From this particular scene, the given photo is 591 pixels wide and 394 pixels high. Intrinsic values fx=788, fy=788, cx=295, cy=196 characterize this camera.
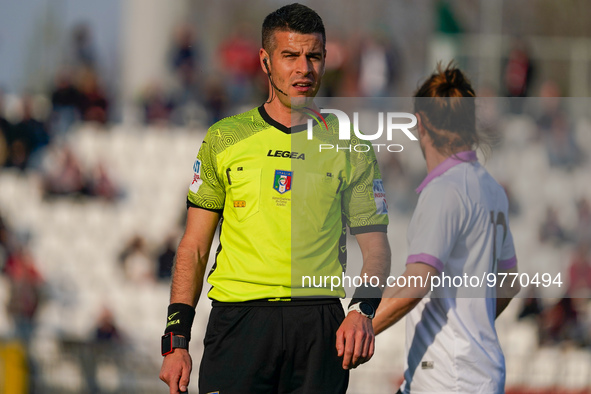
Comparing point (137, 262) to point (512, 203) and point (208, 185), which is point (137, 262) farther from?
point (208, 185)

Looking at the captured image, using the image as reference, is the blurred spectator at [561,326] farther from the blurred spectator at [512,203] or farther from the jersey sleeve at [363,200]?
the jersey sleeve at [363,200]

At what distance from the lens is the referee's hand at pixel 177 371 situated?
3188mm

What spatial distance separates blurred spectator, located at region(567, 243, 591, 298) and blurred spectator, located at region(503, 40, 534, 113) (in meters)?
2.80

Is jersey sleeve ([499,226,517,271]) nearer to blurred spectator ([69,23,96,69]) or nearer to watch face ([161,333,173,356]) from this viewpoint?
watch face ([161,333,173,356])

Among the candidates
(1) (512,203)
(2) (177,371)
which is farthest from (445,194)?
(1) (512,203)

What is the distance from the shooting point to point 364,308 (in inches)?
127

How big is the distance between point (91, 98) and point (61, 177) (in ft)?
4.16

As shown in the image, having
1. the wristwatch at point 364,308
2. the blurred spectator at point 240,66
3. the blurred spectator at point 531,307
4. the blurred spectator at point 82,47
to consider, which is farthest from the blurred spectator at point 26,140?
the wristwatch at point 364,308

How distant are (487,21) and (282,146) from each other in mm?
14201

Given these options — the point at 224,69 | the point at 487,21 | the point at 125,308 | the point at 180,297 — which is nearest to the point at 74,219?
the point at 125,308

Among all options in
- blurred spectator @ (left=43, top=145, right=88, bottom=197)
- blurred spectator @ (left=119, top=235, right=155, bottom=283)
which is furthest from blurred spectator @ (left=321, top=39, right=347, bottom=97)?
blurred spectator @ (left=43, top=145, right=88, bottom=197)

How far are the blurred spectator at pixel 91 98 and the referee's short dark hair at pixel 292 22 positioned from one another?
871 cm

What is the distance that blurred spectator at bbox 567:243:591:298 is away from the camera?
362 inches

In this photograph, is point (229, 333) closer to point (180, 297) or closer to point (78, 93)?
point (180, 297)
